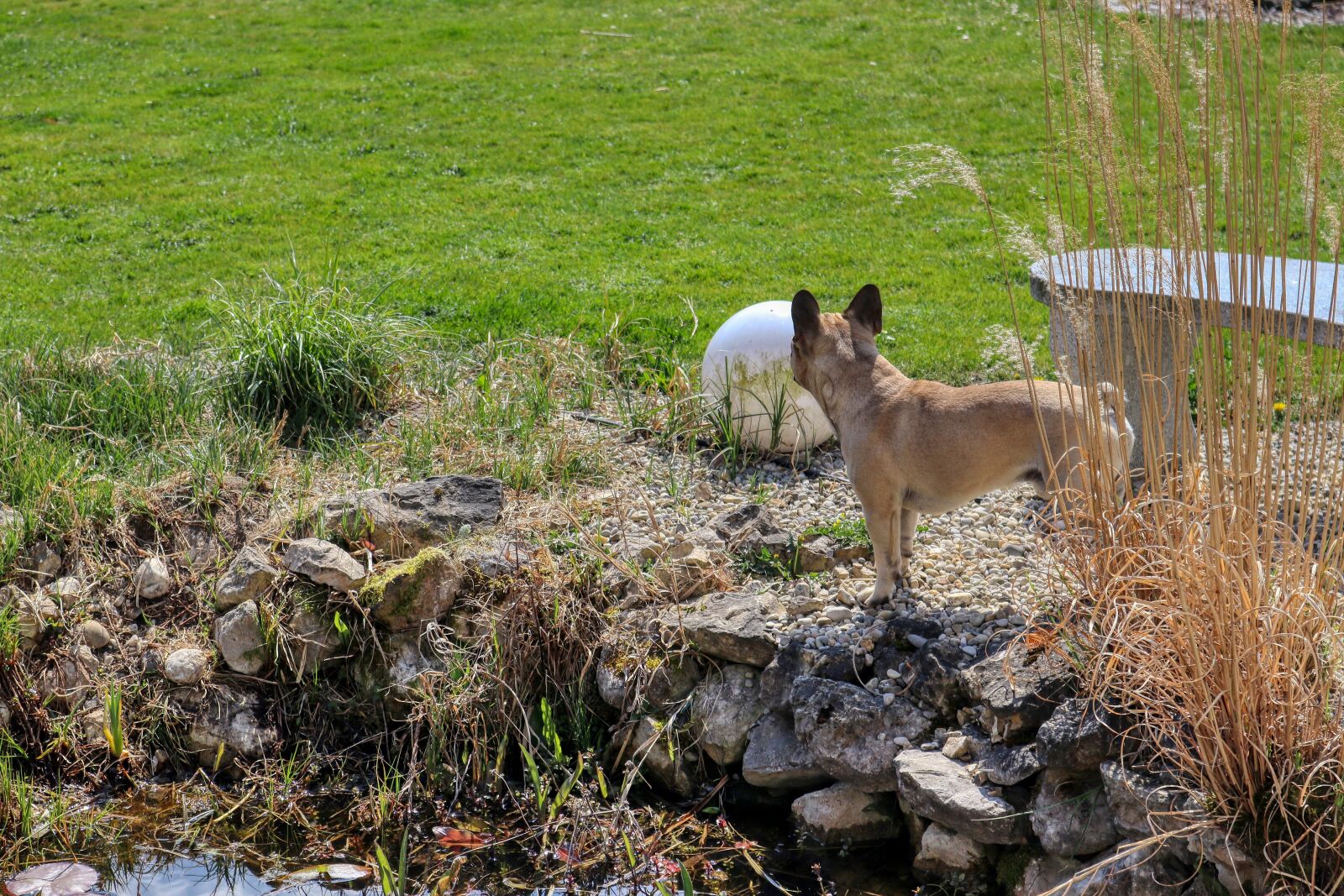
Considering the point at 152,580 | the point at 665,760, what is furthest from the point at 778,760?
the point at 152,580

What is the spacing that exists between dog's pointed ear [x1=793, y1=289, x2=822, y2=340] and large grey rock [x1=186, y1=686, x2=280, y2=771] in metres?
2.70

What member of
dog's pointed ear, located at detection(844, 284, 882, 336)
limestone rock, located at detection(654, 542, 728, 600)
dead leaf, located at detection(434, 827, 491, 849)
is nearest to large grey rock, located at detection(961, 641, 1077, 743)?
limestone rock, located at detection(654, 542, 728, 600)

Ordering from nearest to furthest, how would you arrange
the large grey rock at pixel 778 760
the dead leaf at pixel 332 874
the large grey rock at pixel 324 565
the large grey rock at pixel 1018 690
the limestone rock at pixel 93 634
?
1. the large grey rock at pixel 1018 690
2. the dead leaf at pixel 332 874
3. the large grey rock at pixel 778 760
4. the large grey rock at pixel 324 565
5. the limestone rock at pixel 93 634

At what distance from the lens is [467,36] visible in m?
16.9

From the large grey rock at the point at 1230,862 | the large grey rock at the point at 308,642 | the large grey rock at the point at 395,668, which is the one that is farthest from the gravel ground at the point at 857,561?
the large grey rock at the point at 308,642

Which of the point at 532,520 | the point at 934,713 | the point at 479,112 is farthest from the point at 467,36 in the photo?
the point at 934,713

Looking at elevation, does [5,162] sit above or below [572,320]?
above

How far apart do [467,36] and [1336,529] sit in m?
15.1

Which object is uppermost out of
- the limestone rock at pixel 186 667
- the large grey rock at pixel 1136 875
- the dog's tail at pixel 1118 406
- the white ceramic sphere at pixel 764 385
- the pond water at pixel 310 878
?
the dog's tail at pixel 1118 406

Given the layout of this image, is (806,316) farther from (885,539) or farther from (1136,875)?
(1136,875)

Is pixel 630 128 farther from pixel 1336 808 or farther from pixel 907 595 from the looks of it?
pixel 1336 808

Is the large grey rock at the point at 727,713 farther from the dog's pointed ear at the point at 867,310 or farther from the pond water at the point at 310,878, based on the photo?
the dog's pointed ear at the point at 867,310

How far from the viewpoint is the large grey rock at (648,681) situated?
4.90 metres

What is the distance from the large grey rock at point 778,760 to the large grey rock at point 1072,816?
87 cm
